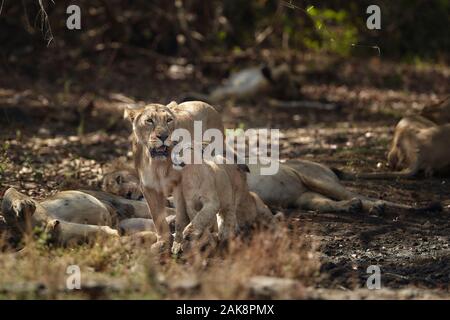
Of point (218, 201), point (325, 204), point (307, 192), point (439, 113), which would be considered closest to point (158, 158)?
point (218, 201)

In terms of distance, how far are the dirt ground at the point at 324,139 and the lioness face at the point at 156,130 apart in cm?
129

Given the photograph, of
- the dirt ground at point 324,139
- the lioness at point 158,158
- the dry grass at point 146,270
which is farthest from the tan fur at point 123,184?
the dry grass at point 146,270

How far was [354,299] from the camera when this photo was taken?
567 cm

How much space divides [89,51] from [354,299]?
441 inches

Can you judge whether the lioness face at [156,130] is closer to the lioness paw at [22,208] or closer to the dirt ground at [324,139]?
the lioness paw at [22,208]

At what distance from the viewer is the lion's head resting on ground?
6.59 meters

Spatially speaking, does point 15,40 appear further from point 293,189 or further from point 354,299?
point 354,299

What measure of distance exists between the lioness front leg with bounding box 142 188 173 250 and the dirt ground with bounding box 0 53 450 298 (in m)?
1.10

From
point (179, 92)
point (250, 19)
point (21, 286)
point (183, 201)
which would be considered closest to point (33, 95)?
point (179, 92)

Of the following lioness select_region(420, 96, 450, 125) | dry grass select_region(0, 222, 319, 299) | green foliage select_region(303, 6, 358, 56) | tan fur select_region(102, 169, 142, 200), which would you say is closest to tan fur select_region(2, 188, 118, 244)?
dry grass select_region(0, 222, 319, 299)

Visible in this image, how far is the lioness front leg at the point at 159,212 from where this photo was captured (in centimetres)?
707

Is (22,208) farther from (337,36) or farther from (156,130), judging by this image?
(337,36)

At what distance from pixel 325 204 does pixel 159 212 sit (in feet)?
6.94
